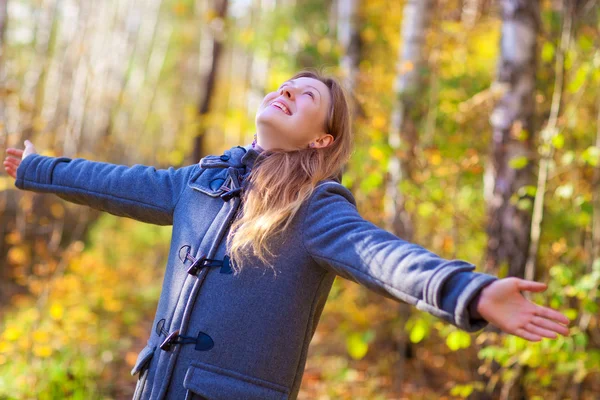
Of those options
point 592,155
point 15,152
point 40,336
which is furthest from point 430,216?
point 15,152

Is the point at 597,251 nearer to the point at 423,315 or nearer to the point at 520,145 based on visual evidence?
the point at 520,145

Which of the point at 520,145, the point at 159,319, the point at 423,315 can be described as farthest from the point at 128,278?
the point at 159,319

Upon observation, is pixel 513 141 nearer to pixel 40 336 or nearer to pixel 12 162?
pixel 12 162

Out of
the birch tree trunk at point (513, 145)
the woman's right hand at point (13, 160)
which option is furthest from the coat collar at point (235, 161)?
Answer: the birch tree trunk at point (513, 145)

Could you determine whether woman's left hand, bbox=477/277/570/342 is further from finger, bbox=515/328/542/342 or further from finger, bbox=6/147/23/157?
finger, bbox=6/147/23/157

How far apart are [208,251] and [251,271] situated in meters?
0.15

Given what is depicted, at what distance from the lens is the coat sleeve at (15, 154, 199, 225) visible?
199 cm

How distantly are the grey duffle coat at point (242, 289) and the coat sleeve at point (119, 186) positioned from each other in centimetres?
7

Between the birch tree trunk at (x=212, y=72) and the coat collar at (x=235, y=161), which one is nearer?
the coat collar at (x=235, y=161)

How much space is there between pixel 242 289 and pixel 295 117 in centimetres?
55

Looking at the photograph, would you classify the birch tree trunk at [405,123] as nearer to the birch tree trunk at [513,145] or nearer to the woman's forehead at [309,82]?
the birch tree trunk at [513,145]

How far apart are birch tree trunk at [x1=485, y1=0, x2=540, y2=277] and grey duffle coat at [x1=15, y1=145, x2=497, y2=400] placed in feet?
6.95

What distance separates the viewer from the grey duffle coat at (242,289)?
1631mm

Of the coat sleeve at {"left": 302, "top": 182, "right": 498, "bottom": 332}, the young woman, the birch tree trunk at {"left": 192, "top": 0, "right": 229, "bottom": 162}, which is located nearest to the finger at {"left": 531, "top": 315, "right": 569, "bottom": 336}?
the coat sleeve at {"left": 302, "top": 182, "right": 498, "bottom": 332}
